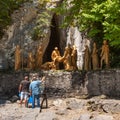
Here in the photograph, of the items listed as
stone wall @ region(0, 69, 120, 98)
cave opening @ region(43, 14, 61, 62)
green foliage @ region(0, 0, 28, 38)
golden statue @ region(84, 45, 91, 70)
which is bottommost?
stone wall @ region(0, 69, 120, 98)

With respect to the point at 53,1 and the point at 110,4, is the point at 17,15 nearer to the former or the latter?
the point at 53,1

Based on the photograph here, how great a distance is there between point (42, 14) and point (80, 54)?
3808 mm

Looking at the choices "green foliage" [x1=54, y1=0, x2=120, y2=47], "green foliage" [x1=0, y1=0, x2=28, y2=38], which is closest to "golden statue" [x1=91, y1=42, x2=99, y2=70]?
"green foliage" [x1=54, y1=0, x2=120, y2=47]

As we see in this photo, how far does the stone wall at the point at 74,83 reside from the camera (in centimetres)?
2077

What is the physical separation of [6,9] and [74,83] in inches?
252

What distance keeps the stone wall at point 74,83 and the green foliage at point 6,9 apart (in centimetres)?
378

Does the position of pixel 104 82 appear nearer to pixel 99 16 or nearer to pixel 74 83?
pixel 74 83

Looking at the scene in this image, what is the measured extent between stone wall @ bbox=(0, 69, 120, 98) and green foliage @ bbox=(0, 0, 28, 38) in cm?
378

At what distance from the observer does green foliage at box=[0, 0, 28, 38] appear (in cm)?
2400

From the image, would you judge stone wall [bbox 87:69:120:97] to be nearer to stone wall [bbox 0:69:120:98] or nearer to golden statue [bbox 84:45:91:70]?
stone wall [bbox 0:69:120:98]

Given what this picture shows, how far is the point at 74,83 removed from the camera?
21.8 m

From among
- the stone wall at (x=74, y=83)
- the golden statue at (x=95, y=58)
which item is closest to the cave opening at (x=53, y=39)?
the stone wall at (x=74, y=83)

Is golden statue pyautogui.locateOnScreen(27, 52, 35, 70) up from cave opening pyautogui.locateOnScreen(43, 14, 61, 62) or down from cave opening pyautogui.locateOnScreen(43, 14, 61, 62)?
down

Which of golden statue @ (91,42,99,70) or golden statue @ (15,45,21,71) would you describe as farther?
golden statue @ (15,45,21,71)
